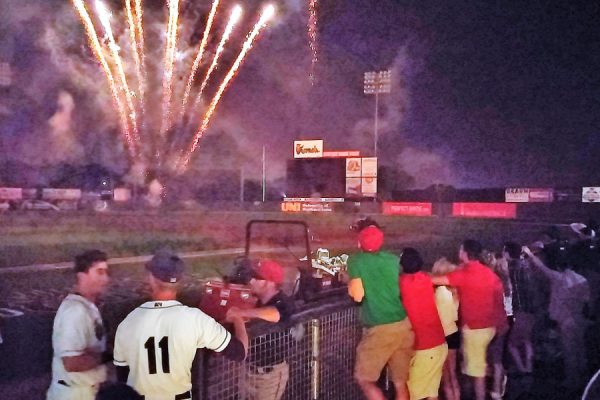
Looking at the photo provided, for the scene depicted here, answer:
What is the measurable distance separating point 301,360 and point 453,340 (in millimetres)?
2511

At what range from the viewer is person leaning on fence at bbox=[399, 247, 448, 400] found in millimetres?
5273

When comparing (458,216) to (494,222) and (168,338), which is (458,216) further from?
(168,338)

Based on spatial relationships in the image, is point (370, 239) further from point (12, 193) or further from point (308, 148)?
point (308, 148)

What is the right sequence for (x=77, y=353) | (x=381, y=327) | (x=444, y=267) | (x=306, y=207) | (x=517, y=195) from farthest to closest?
1. (x=306, y=207)
2. (x=517, y=195)
3. (x=444, y=267)
4. (x=381, y=327)
5. (x=77, y=353)

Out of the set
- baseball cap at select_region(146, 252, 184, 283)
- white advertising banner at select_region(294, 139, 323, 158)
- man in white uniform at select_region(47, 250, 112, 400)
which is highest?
white advertising banner at select_region(294, 139, 323, 158)

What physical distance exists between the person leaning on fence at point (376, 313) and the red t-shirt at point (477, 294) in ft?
3.56

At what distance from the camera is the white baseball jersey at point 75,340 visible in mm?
3672

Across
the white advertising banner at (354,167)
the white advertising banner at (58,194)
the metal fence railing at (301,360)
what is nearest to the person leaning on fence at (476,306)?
the metal fence railing at (301,360)

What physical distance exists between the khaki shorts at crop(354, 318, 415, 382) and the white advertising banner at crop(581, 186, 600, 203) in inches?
1322

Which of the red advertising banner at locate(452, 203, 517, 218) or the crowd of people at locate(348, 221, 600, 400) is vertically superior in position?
the red advertising banner at locate(452, 203, 517, 218)

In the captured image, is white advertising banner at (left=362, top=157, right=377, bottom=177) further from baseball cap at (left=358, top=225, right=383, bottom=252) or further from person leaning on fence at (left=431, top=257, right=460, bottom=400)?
baseball cap at (left=358, top=225, right=383, bottom=252)

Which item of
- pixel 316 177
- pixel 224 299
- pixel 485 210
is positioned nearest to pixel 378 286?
pixel 224 299

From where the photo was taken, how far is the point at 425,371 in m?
5.42

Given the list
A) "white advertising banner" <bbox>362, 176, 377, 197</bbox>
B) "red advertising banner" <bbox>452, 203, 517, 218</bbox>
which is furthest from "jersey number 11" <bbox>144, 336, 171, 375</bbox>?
"white advertising banner" <bbox>362, 176, 377, 197</bbox>
